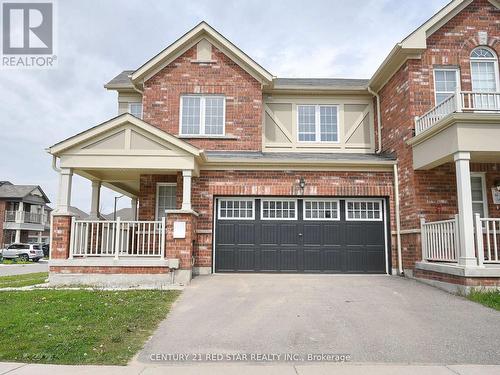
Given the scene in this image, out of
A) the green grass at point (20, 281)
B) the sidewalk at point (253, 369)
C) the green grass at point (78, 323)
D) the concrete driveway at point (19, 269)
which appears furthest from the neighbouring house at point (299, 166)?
the concrete driveway at point (19, 269)

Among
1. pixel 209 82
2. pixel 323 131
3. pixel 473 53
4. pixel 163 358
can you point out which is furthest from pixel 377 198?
pixel 163 358

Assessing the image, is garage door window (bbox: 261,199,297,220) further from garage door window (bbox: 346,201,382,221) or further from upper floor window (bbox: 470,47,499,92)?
upper floor window (bbox: 470,47,499,92)

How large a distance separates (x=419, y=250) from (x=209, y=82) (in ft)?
28.2

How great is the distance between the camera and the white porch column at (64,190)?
35.5 ft

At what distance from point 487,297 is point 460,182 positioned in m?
2.61

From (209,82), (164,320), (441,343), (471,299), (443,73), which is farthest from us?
(209,82)

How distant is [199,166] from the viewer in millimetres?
12125

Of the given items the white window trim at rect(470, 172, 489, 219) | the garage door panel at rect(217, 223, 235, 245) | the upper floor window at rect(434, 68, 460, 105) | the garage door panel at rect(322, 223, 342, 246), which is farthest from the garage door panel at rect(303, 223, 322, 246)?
the upper floor window at rect(434, 68, 460, 105)

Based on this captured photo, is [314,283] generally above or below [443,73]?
below

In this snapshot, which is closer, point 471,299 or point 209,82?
point 471,299

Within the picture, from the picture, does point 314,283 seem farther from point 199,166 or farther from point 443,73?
point 443,73

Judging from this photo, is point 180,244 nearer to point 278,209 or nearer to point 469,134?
point 278,209

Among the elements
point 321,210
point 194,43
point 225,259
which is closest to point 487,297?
point 321,210

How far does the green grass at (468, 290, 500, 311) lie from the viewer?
8.01 metres
